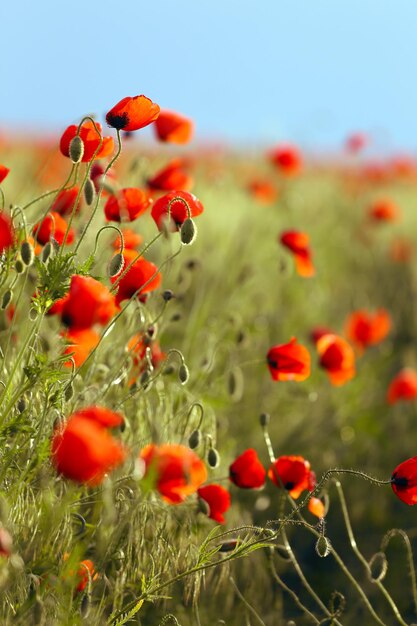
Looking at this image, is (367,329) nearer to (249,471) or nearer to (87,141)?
(249,471)

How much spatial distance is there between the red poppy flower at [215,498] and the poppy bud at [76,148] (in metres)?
0.71

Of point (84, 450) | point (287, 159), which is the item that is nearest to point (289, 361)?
point (84, 450)

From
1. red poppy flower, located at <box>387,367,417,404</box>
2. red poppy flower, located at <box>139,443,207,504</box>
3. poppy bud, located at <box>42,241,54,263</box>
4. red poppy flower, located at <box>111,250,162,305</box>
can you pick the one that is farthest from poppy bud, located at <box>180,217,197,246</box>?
red poppy flower, located at <box>387,367,417,404</box>

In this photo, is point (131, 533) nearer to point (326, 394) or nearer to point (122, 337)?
point (122, 337)

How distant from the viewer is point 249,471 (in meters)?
1.96

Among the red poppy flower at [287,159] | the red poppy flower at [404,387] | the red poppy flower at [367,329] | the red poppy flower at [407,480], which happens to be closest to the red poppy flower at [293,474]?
the red poppy flower at [407,480]

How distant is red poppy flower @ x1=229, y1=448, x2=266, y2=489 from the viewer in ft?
6.42

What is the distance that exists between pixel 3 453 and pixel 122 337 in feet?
2.20

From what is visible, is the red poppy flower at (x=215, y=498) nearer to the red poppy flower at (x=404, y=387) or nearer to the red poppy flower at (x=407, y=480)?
the red poppy flower at (x=407, y=480)

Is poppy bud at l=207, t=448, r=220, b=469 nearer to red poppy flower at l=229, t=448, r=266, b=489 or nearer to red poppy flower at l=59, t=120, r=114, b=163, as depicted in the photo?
red poppy flower at l=229, t=448, r=266, b=489

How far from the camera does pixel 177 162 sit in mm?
2465

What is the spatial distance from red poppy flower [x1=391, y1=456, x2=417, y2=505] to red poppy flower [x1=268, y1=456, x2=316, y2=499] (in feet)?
0.85

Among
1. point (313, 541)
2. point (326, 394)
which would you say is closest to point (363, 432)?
point (326, 394)

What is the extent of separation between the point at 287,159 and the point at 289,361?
214 centimetres
